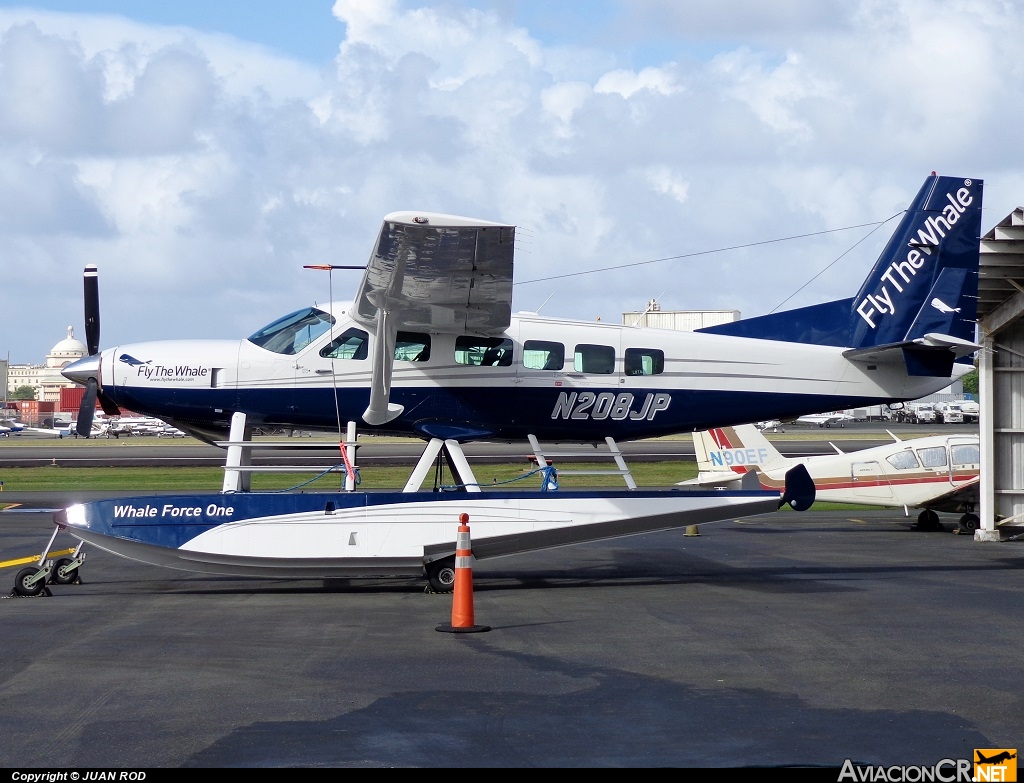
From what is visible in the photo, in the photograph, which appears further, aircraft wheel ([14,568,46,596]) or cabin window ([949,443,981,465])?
cabin window ([949,443,981,465])

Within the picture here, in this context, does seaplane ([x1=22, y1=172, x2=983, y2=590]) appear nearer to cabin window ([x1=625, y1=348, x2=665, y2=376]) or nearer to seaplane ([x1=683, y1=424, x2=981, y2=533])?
cabin window ([x1=625, y1=348, x2=665, y2=376])

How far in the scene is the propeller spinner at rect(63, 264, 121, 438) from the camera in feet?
42.3

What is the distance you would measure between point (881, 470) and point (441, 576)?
1179 centimetres

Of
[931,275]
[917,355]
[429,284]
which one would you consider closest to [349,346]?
[429,284]

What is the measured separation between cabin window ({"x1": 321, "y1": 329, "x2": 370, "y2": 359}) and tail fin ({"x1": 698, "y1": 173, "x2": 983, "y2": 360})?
180 inches

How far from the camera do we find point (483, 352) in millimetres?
13148

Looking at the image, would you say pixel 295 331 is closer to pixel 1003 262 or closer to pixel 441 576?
pixel 441 576

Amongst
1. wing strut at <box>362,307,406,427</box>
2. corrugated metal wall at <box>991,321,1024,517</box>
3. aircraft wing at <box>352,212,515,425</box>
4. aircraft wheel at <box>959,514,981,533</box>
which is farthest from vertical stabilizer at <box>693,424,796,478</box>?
wing strut at <box>362,307,406,427</box>

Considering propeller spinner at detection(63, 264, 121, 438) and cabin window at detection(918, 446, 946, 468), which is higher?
propeller spinner at detection(63, 264, 121, 438)

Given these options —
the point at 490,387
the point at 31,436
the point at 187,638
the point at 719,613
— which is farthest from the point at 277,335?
the point at 31,436

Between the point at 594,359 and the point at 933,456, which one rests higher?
the point at 594,359

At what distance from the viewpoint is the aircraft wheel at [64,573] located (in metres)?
12.2

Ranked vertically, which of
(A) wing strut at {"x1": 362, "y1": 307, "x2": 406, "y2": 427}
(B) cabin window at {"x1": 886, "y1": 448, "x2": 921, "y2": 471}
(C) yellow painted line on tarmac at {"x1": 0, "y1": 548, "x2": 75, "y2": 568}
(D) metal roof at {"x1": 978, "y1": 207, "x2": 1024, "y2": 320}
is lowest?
(C) yellow painted line on tarmac at {"x1": 0, "y1": 548, "x2": 75, "y2": 568}

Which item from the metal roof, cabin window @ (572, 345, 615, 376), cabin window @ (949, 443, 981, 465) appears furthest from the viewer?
cabin window @ (949, 443, 981, 465)
